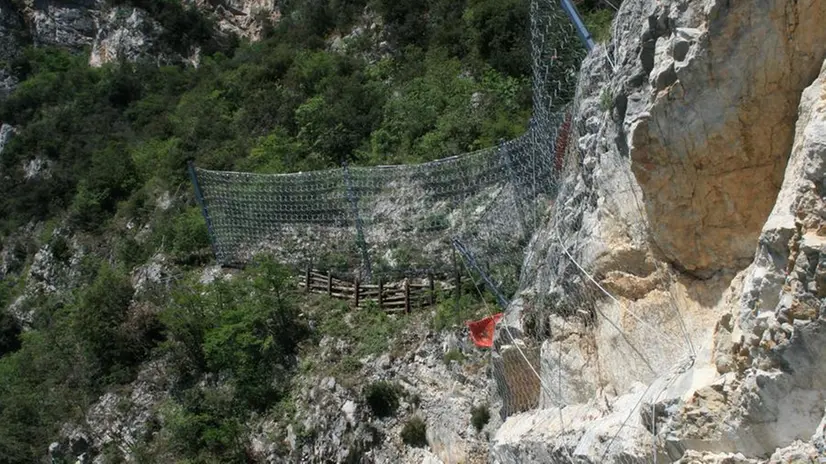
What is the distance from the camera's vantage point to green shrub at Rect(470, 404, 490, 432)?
8.07 meters

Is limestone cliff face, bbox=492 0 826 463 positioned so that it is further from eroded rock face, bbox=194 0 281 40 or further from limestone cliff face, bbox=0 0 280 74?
limestone cliff face, bbox=0 0 280 74

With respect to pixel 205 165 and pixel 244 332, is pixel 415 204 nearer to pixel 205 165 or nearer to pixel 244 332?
pixel 244 332

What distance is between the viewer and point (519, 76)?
13.5 metres

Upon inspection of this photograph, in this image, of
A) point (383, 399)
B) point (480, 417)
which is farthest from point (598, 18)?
point (480, 417)

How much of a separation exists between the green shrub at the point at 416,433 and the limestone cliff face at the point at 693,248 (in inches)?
161

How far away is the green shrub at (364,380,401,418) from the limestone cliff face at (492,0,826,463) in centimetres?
444

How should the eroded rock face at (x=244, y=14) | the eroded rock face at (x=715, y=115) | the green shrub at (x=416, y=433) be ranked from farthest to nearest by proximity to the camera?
1. the eroded rock face at (x=244, y=14)
2. the green shrub at (x=416, y=433)
3. the eroded rock face at (x=715, y=115)

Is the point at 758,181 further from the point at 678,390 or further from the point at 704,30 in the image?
the point at 678,390

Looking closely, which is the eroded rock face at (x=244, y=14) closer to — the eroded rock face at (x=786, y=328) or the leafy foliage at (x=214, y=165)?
the leafy foliage at (x=214, y=165)

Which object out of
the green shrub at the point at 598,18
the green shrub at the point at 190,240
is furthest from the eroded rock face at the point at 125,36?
the green shrub at the point at 598,18

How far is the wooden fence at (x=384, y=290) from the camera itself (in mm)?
10266

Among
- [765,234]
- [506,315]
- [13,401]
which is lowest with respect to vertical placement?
[13,401]

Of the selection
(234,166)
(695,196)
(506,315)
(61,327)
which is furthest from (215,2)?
(695,196)

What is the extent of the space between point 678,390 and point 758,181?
99 cm
